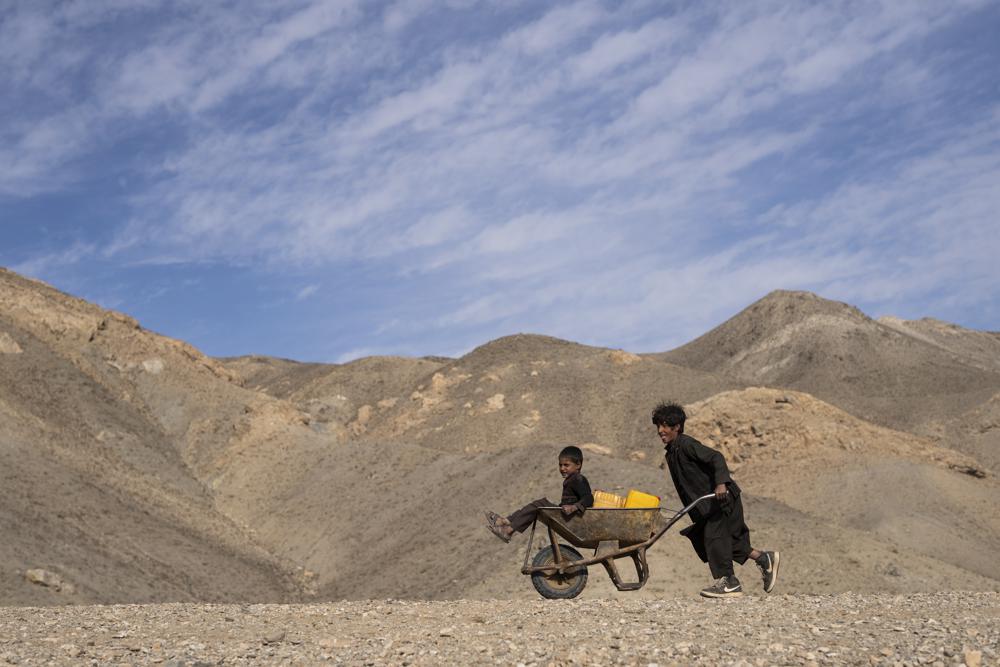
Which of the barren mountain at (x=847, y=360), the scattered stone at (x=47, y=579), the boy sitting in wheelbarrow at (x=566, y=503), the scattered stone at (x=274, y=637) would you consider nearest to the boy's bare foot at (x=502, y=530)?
the boy sitting in wheelbarrow at (x=566, y=503)

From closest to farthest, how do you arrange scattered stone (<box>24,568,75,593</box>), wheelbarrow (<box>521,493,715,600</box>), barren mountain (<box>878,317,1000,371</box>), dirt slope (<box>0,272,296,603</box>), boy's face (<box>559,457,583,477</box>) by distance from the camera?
wheelbarrow (<box>521,493,715,600</box>)
boy's face (<box>559,457,583,477</box>)
scattered stone (<box>24,568,75,593</box>)
dirt slope (<box>0,272,296,603</box>)
barren mountain (<box>878,317,1000,371</box>)

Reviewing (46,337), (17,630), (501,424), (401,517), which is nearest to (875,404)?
(501,424)

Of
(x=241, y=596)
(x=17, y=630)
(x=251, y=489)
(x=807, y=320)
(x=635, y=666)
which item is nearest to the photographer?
(x=635, y=666)

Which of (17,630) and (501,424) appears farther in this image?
(501,424)

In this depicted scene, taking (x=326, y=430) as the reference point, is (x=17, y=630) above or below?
below

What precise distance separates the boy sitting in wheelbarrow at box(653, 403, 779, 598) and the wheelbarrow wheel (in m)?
1.10

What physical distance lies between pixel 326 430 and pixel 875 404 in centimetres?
3582

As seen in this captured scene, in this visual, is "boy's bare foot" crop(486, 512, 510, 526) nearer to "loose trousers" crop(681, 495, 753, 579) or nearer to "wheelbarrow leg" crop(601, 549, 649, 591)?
"wheelbarrow leg" crop(601, 549, 649, 591)

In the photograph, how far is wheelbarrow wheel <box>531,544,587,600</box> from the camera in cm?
938

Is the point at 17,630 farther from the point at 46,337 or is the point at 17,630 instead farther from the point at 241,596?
the point at 46,337

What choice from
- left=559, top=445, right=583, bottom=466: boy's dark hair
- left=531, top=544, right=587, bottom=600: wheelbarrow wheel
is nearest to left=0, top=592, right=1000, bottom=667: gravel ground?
left=531, top=544, right=587, bottom=600: wheelbarrow wheel

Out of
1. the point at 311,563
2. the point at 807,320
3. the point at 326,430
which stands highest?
the point at 807,320

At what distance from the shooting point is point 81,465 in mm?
25969

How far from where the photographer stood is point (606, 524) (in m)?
8.98
